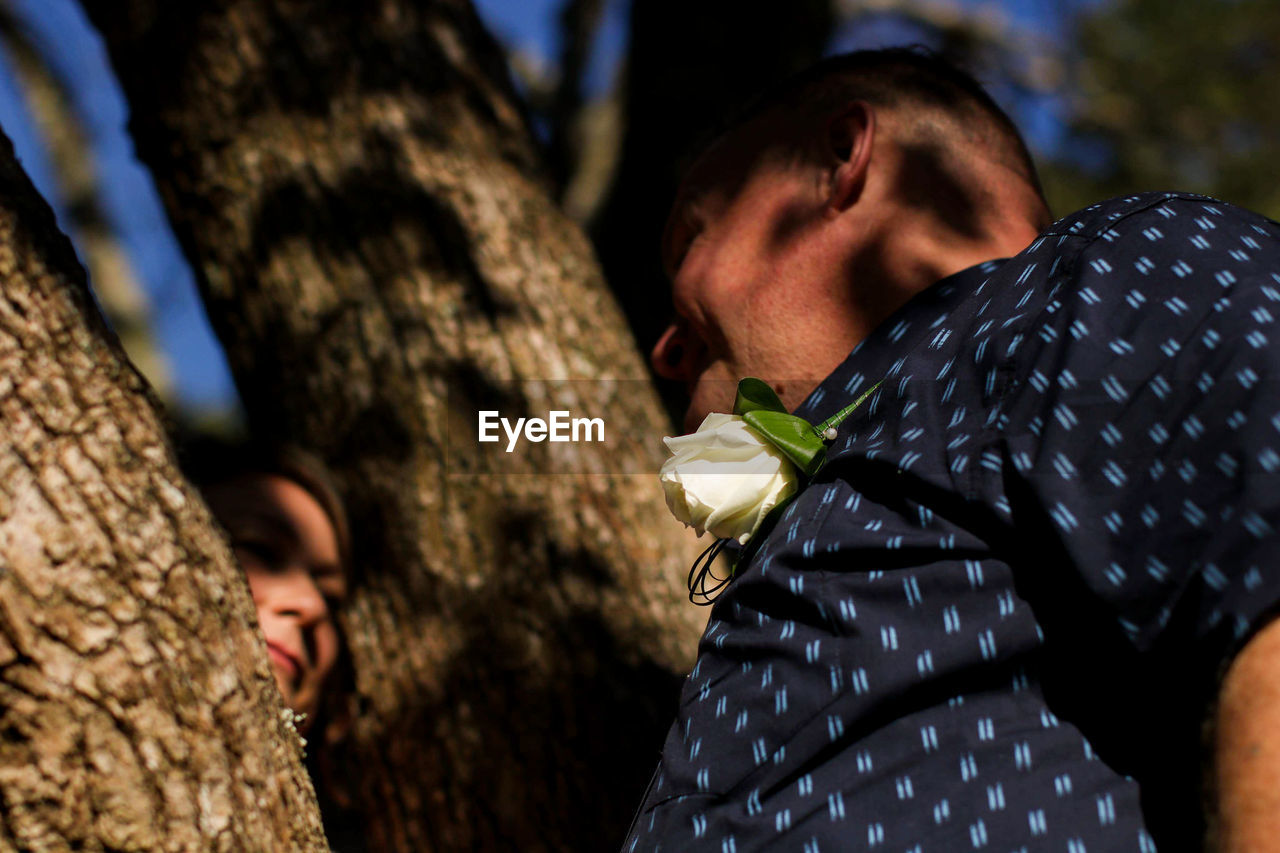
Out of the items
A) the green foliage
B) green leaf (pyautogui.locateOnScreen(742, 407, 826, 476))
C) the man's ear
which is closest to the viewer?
green leaf (pyautogui.locateOnScreen(742, 407, 826, 476))

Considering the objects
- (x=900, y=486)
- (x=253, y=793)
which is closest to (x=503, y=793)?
(x=253, y=793)

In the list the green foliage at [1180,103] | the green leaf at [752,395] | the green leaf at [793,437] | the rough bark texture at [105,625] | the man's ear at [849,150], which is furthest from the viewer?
the green foliage at [1180,103]

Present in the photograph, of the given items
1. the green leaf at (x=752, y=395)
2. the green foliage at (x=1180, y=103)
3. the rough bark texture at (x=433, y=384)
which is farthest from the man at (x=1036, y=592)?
the green foliage at (x=1180, y=103)

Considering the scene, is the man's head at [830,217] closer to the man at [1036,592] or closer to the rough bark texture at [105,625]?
the man at [1036,592]

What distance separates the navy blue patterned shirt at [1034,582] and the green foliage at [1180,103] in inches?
298

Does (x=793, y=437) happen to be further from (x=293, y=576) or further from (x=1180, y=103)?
(x=1180, y=103)

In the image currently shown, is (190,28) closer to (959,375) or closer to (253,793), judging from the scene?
(253,793)

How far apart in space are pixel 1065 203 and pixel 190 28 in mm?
8465

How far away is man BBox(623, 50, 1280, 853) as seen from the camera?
2.75 feet

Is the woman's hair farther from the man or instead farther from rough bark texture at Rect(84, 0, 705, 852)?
the man

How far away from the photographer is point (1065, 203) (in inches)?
354

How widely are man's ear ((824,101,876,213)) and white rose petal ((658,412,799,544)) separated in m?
0.42

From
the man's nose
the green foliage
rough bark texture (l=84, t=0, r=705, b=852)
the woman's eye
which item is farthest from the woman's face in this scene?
the green foliage

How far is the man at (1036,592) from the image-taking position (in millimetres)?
839
